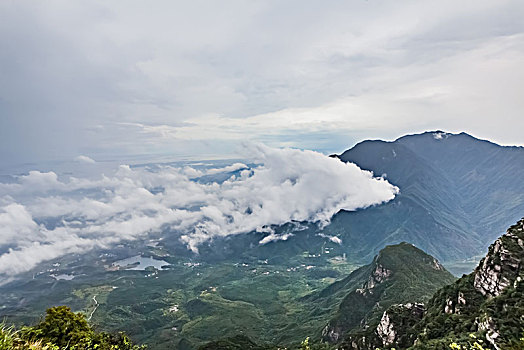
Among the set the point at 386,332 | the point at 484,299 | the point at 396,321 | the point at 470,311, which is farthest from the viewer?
the point at 386,332

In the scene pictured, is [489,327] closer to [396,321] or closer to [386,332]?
[396,321]

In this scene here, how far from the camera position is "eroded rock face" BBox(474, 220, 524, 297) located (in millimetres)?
84438

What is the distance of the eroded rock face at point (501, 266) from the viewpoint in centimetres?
8444

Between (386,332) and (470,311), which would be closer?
(470,311)

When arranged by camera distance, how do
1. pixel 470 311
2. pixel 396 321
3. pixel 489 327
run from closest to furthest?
pixel 489 327
pixel 470 311
pixel 396 321

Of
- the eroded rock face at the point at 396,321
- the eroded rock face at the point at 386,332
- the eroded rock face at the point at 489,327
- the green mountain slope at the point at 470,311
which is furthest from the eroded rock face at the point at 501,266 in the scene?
the eroded rock face at the point at 386,332

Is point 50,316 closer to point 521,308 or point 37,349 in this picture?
point 37,349

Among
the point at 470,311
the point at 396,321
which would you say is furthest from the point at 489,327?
the point at 396,321

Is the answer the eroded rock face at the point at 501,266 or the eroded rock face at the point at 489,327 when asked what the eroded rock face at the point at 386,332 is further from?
the eroded rock face at the point at 489,327

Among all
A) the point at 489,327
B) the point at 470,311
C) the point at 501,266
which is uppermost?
the point at 489,327

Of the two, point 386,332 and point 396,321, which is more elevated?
point 396,321

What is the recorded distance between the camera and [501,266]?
87688 millimetres

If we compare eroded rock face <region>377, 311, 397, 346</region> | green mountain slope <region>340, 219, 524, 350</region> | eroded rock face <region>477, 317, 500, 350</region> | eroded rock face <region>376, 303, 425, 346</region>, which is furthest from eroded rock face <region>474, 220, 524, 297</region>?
eroded rock face <region>377, 311, 397, 346</region>

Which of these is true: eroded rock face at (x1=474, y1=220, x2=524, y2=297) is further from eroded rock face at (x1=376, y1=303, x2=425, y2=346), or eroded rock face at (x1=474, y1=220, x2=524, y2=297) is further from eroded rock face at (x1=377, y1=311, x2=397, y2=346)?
eroded rock face at (x1=377, y1=311, x2=397, y2=346)
